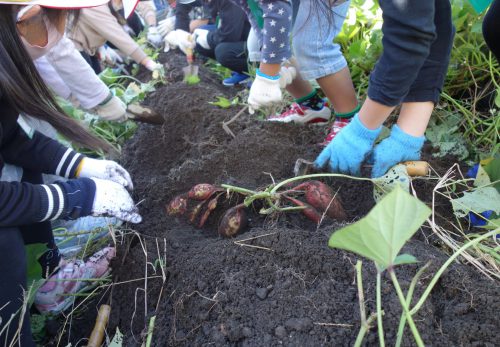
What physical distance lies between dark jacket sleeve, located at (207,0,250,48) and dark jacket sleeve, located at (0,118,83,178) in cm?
198

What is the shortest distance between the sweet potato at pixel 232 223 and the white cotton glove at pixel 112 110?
4.12ft

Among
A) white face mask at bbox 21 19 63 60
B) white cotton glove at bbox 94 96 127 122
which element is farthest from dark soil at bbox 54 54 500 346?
white cotton glove at bbox 94 96 127 122

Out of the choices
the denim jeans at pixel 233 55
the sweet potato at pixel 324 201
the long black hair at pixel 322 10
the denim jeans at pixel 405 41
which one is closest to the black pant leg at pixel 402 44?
the denim jeans at pixel 405 41

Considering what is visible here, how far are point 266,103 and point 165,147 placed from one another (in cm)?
53

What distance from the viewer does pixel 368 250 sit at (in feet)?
1.67

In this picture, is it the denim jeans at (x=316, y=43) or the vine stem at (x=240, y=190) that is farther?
the denim jeans at (x=316, y=43)

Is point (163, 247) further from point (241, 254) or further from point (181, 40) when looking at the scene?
point (181, 40)

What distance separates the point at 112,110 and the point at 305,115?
1.02m

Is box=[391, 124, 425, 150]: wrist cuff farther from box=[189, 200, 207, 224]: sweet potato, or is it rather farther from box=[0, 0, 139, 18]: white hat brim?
box=[0, 0, 139, 18]: white hat brim

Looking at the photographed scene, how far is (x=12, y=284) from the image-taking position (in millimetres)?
1017

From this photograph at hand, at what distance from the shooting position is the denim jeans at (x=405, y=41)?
102cm

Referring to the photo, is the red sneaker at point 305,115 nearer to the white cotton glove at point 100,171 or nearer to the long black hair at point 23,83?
the white cotton glove at point 100,171

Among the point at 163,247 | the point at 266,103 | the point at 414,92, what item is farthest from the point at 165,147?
the point at 414,92

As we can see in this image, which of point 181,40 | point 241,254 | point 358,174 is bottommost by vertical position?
point 181,40
